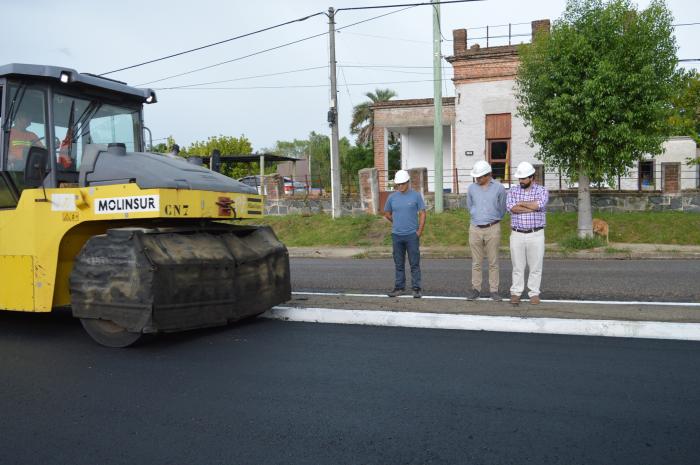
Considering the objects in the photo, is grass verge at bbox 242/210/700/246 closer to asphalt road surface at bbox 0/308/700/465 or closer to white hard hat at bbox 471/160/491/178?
white hard hat at bbox 471/160/491/178

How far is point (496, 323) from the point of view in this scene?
6.48m

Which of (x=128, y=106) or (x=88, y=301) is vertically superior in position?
(x=128, y=106)

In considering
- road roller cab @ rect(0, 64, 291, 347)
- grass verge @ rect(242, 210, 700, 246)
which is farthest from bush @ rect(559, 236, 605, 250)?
road roller cab @ rect(0, 64, 291, 347)

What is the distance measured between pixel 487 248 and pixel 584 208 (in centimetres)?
1013

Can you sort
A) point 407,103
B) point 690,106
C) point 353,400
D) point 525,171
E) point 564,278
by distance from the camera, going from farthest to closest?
1. point 407,103
2. point 690,106
3. point 564,278
4. point 525,171
5. point 353,400

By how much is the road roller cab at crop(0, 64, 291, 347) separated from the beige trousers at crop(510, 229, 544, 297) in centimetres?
301

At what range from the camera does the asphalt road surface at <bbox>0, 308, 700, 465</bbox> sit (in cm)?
361

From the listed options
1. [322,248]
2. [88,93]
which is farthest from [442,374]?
[322,248]

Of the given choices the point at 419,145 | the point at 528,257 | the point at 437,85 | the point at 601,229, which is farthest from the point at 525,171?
the point at 419,145

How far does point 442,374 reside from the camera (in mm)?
4930

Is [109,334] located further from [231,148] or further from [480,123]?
[231,148]

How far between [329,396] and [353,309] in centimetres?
280

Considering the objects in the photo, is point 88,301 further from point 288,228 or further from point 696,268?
point 288,228

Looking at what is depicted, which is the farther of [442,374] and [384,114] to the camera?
[384,114]
